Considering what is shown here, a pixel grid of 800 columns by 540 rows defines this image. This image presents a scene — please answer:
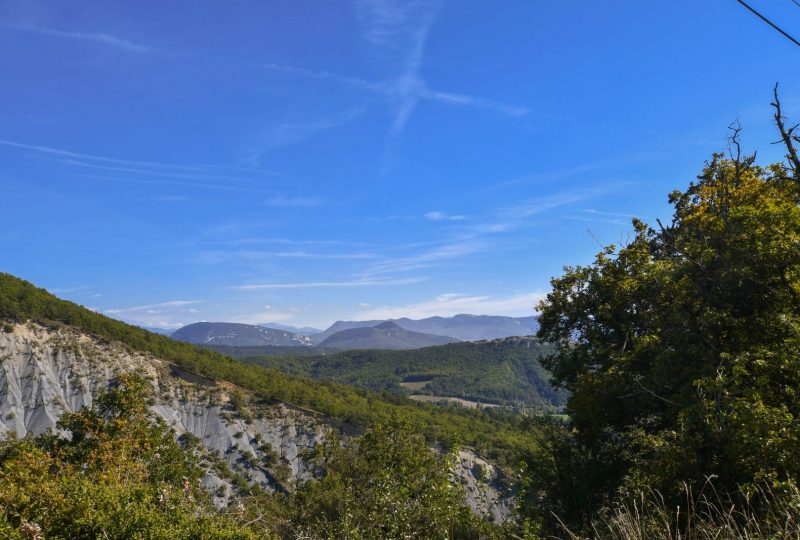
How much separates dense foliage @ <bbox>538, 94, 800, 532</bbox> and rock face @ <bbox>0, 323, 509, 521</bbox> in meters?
51.7

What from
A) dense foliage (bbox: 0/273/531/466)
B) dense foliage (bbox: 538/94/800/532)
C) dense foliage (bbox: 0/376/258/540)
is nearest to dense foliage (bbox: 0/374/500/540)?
dense foliage (bbox: 0/376/258/540)

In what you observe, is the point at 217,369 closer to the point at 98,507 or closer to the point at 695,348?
the point at 98,507

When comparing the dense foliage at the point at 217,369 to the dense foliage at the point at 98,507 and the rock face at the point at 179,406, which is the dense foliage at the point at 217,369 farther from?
the dense foliage at the point at 98,507

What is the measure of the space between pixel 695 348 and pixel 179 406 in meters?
85.9

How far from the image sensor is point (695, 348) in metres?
13.9

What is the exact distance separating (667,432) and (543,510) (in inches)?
307

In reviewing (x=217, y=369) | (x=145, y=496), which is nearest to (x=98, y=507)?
(x=145, y=496)

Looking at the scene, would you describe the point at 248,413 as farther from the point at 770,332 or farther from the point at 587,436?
the point at 770,332

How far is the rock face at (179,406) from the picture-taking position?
70.8m

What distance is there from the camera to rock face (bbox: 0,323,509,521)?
70.8m

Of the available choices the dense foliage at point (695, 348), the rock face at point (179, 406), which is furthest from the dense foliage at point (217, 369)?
the dense foliage at point (695, 348)

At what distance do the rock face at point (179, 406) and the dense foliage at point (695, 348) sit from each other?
2037 inches

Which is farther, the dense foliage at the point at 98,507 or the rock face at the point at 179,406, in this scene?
the rock face at the point at 179,406

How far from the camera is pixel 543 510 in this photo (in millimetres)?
18672
